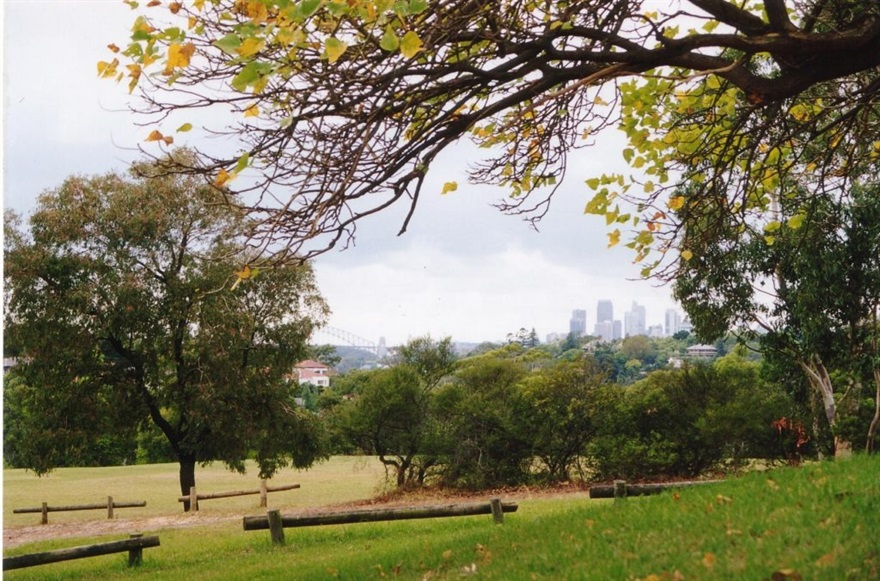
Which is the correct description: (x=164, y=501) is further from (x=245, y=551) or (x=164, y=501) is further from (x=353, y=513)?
(x=353, y=513)

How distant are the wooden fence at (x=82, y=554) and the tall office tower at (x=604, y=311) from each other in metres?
97.9

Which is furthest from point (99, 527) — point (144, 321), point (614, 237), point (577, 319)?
point (577, 319)

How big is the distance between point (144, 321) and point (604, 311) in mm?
103978

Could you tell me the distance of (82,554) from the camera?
997cm

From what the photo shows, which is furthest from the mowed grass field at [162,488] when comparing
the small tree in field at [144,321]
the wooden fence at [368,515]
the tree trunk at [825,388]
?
the tree trunk at [825,388]

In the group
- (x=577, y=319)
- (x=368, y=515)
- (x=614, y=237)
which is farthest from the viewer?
(x=577, y=319)

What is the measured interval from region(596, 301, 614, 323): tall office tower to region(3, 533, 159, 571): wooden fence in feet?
321

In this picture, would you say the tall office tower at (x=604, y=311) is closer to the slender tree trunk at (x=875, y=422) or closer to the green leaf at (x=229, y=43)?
the slender tree trunk at (x=875, y=422)

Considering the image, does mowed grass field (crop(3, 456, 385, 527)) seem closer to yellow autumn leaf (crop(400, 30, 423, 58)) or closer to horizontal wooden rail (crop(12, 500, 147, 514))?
horizontal wooden rail (crop(12, 500, 147, 514))

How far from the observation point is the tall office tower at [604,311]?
109750 millimetres

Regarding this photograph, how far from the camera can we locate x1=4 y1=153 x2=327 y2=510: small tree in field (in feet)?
63.3

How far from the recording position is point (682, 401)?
74.4 feet

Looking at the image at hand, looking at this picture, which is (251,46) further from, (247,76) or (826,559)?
(826,559)

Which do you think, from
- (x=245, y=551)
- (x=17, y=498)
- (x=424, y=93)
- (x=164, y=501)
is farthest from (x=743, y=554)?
(x=17, y=498)
